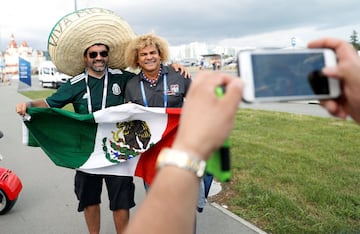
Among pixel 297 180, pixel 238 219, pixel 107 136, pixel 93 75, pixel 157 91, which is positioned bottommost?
pixel 238 219

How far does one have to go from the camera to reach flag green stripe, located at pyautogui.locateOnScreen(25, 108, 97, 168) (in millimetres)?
3252

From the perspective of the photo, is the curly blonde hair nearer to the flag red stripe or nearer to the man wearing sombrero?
the man wearing sombrero

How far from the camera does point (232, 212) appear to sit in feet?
13.1

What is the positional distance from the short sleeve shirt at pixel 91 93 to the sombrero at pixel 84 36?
0.66 feet

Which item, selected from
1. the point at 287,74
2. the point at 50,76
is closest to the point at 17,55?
the point at 50,76

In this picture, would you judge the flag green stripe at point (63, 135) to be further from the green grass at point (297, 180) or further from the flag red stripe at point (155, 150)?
the green grass at point (297, 180)

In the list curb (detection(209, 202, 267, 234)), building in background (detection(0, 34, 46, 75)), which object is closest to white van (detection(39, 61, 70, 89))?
curb (detection(209, 202, 267, 234))

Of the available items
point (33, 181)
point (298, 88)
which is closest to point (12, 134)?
point (33, 181)

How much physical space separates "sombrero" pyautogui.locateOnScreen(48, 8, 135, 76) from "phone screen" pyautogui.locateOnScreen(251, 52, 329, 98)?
240 centimetres

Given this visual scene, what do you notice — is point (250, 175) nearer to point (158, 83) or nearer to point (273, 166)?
point (273, 166)

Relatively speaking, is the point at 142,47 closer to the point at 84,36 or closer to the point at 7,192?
the point at 84,36

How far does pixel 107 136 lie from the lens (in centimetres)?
329

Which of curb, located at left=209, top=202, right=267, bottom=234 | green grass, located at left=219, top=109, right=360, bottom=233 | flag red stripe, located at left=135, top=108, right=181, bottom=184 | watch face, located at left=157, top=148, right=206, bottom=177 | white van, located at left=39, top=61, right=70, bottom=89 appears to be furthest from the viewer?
white van, located at left=39, top=61, right=70, bottom=89

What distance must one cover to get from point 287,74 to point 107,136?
2.42 metres
